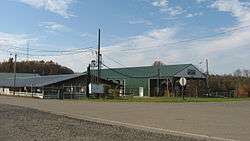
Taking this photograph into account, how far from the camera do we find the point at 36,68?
174 metres

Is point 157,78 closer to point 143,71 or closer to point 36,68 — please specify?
point 143,71

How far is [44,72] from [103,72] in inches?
2520

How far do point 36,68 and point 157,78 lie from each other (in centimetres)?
9368

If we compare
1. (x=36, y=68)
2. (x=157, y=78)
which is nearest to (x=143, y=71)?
(x=157, y=78)

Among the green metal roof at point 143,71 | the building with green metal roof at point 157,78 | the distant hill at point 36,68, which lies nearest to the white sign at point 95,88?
the building with green metal roof at point 157,78

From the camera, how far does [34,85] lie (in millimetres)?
78125

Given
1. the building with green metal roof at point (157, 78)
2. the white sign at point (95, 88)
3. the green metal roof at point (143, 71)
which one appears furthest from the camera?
the green metal roof at point (143, 71)

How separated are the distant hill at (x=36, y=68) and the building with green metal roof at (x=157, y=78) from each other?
74220mm

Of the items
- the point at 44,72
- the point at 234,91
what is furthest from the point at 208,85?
the point at 44,72

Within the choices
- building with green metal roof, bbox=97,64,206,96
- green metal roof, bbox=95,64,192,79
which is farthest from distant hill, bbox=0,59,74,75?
building with green metal roof, bbox=97,64,206,96

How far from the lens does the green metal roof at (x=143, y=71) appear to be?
87.3 metres

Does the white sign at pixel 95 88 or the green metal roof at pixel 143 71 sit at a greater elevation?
the green metal roof at pixel 143 71

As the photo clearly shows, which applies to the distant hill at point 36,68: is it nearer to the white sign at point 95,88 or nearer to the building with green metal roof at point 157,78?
the building with green metal roof at point 157,78

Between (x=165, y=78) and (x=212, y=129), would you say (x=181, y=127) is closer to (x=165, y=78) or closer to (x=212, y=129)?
(x=212, y=129)
